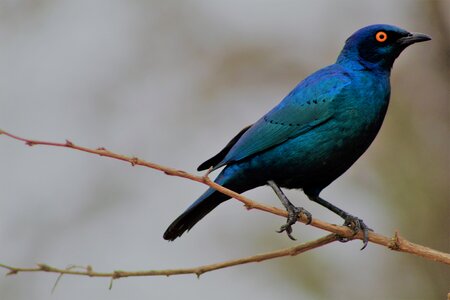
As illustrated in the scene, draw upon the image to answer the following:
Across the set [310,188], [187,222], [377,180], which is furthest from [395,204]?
[187,222]

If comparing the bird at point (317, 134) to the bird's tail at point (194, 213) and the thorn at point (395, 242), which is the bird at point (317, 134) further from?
the thorn at point (395, 242)

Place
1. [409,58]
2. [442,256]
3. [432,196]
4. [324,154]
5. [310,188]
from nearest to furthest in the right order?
[442,256] < [324,154] < [310,188] < [432,196] < [409,58]

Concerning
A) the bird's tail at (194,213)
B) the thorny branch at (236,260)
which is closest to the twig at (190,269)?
the thorny branch at (236,260)

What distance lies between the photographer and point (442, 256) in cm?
465

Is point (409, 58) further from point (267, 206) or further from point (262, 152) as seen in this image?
point (267, 206)

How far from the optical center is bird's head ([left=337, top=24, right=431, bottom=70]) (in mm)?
6273

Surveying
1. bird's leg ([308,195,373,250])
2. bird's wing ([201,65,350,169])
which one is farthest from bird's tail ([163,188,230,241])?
bird's leg ([308,195,373,250])

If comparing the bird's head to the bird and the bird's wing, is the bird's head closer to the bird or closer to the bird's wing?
the bird

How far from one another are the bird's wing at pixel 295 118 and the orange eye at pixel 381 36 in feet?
1.05

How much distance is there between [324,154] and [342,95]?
1.29 ft

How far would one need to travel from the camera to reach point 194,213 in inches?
239

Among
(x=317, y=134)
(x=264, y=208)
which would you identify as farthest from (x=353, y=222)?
(x=264, y=208)

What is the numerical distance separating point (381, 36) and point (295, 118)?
79cm

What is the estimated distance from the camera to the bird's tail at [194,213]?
5.96 meters
